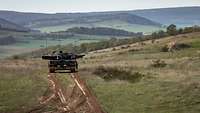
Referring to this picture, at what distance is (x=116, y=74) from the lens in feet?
142

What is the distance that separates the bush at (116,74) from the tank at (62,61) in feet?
8.61

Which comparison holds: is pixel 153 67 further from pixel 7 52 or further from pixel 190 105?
pixel 7 52

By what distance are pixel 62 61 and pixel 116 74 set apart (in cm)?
499

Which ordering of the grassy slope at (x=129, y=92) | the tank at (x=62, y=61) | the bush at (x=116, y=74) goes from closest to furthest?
1. the grassy slope at (x=129, y=92)
2. the bush at (x=116, y=74)
3. the tank at (x=62, y=61)

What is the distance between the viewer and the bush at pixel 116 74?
1593 inches

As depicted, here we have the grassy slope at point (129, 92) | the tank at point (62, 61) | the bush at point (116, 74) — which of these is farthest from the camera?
the tank at point (62, 61)

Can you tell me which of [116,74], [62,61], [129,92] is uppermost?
[62,61]

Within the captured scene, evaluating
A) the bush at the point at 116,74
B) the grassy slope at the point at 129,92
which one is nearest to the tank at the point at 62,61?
the grassy slope at the point at 129,92

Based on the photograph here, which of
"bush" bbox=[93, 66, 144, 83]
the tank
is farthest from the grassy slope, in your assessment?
the tank

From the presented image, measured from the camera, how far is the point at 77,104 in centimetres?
2806

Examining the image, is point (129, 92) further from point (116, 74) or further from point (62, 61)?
point (116, 74)

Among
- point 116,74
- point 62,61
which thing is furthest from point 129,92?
point 116,74

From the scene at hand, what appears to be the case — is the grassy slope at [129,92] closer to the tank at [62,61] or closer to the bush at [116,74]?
the bush at [116,74]

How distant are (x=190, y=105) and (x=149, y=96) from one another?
4378mm
